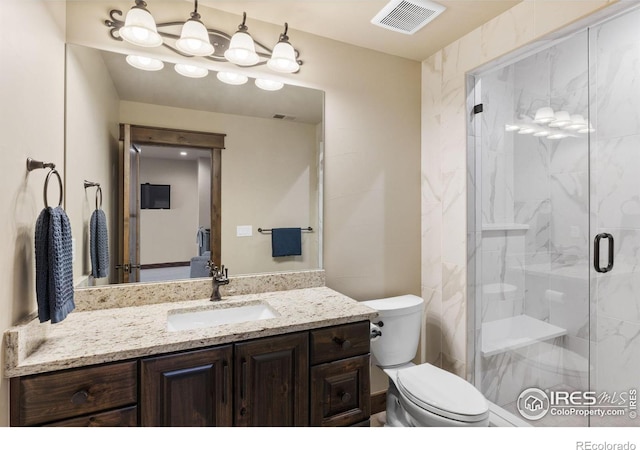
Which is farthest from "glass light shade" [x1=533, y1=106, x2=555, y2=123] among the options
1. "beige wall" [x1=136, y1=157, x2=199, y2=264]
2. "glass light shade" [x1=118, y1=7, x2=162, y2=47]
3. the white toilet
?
"glass light shade" [x1=118, y1=7, x2=162, y2=47]

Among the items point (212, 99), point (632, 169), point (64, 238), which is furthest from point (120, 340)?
point (632, 169)

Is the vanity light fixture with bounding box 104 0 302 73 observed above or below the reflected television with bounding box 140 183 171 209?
→ above

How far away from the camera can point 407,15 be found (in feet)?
5.80

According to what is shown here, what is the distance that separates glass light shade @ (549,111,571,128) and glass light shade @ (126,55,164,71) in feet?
7.56

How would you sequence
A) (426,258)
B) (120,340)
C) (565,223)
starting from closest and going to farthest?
(120,340) < (565,223) < (426,258)

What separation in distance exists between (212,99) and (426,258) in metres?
1.69

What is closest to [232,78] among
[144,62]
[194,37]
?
[194,37]

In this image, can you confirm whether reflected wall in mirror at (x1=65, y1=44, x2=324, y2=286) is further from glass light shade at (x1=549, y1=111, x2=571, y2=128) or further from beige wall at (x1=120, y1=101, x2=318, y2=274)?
glass light shade at (x1=549, y1=111, x2=571, y2=128)

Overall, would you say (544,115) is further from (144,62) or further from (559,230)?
(144,62)

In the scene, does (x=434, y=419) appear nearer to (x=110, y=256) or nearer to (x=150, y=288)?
(x=150, y=288)

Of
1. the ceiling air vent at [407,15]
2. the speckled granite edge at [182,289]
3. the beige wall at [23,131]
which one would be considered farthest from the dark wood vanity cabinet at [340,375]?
the ceiling air vent at [407,15]

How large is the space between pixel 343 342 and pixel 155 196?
115 centimetres

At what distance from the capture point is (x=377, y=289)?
2.17 metres

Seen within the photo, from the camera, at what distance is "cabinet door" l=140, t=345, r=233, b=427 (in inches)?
44.3
